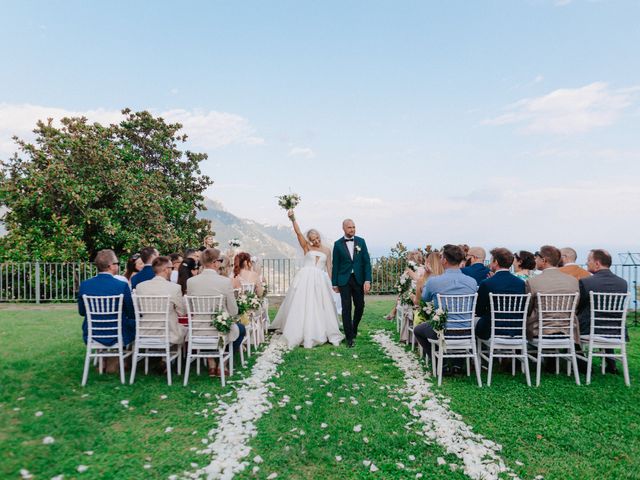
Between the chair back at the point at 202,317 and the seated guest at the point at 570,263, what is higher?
the seated guest at the point at 570,263

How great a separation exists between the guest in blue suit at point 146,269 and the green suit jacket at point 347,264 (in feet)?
10.3

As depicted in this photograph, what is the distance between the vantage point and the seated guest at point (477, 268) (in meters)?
8.04

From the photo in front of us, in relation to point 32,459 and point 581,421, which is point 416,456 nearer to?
point 581,421

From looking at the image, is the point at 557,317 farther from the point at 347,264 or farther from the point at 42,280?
the point at 42,280

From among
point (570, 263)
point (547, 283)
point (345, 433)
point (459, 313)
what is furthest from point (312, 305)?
point (570, 263)

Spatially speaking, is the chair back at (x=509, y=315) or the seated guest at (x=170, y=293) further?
the seated guest at (x=170, y=293)

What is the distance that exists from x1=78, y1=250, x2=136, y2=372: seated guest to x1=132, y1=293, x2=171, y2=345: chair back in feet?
0.75

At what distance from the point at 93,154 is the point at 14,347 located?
11448mm

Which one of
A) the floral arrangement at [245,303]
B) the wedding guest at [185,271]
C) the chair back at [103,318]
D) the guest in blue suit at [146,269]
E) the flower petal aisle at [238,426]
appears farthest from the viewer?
the wedding guest at [185,271]

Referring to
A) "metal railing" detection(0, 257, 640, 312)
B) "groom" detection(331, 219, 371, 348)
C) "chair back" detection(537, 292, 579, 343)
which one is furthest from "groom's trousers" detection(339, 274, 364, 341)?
"metal railing" detection(0, 257, 640, 312)

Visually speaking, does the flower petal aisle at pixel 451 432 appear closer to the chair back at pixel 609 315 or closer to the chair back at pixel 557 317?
the chair back at pixel 557 317

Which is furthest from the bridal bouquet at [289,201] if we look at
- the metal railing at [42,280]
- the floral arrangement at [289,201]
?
the metal railing at [42,280]

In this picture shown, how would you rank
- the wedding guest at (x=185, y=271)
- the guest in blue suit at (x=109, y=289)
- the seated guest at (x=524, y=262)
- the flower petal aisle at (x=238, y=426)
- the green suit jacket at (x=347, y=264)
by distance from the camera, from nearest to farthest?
the flower petal aisle at (x=238, y=426) < the guest in blue suit at (x=109, y=289) < the seated guest at (x=524, y=262) < the wedding guest at (x=185, y=271) < the green suit jacket at (x=347, y=264)

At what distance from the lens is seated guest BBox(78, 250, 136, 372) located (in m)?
6.28
